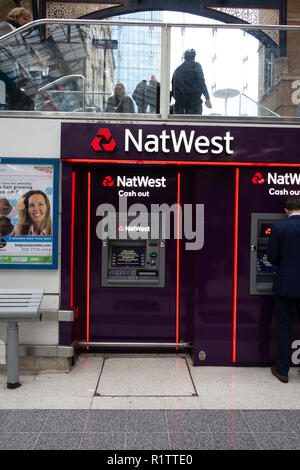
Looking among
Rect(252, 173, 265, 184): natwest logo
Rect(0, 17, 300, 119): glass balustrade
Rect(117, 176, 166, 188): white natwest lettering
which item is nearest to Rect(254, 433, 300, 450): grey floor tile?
Rect(252, 173, 265, 184): natwest logo

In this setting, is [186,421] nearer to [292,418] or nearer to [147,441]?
[147,441]

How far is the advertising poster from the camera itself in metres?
4.02

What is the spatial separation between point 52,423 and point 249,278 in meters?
2.41

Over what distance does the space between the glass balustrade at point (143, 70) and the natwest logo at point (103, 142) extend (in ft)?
1.21

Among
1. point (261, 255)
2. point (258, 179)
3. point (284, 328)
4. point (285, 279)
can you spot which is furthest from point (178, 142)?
point (284, 328)

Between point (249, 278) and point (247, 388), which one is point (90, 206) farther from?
point (247, 388)

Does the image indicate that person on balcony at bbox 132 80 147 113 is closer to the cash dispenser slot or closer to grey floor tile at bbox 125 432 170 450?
the cash dispenser slot

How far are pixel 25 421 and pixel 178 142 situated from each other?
114 inches

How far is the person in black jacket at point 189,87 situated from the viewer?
4188 millimetres

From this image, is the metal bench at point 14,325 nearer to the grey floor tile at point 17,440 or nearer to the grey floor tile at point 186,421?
the grey floor tile at point 17,440

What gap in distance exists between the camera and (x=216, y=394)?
3527 mm

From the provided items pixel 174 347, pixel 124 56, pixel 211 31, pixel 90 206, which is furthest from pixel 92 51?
pixel 174 347

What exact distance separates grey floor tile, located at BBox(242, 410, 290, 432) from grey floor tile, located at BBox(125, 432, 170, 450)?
71 centimetres

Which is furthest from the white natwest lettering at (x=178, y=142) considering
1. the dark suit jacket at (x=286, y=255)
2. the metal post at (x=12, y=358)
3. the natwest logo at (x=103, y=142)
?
the metal post at (x=12, y=358)
